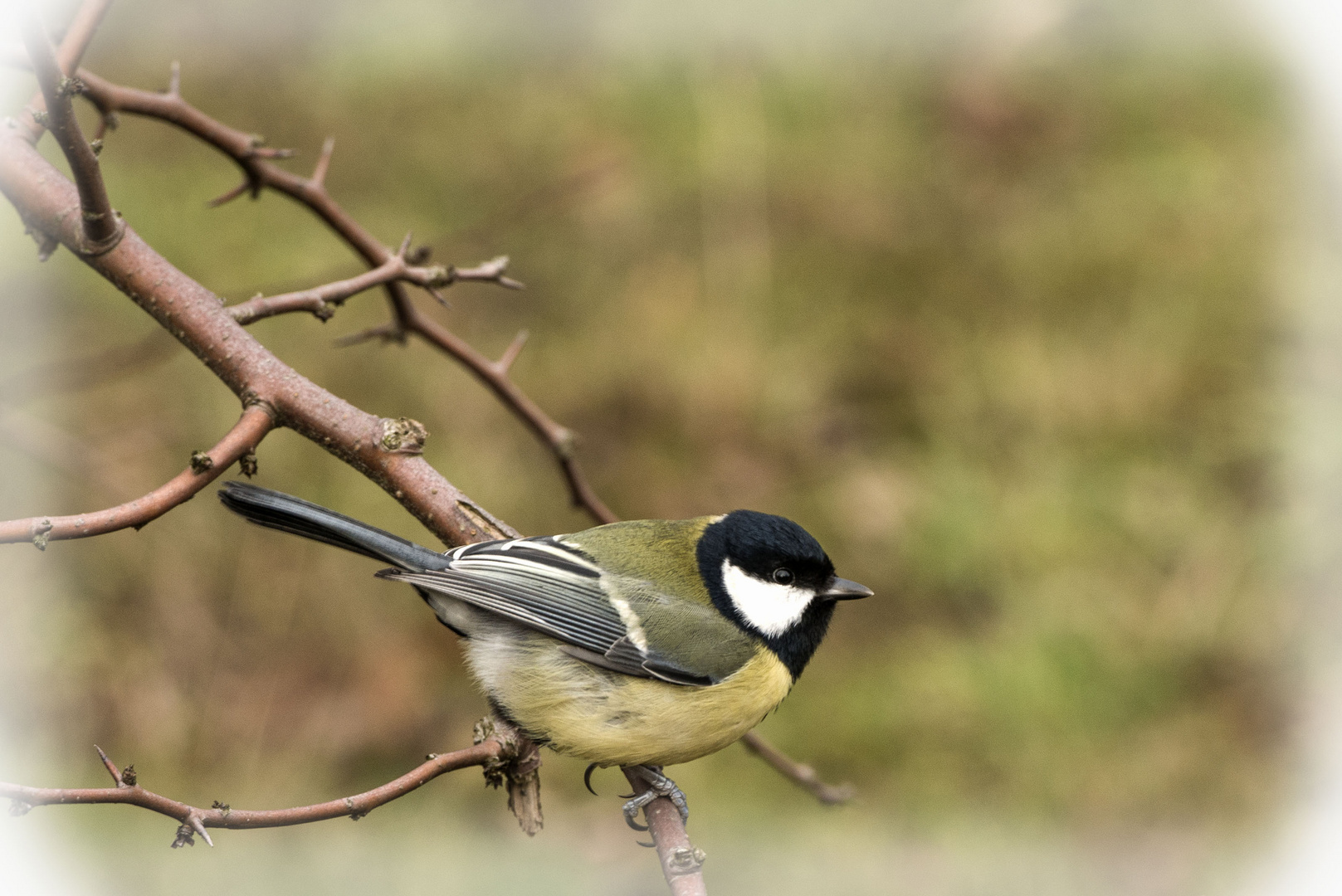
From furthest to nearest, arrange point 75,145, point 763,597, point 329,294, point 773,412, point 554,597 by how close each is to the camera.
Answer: point 773,412 → point 763,597 → point 554,597 → point 329,294 → point 75,145

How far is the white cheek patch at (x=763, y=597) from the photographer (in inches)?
93.9

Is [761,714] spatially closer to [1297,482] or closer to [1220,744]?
[1220,744]

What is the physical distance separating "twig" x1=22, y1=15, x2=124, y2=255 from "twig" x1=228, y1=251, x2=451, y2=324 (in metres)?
0.22

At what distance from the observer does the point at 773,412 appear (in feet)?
15.5

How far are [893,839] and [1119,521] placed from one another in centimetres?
157

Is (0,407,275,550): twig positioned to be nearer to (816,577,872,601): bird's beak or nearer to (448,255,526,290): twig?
(448,255,526,290): twig

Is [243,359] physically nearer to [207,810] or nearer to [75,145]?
[75,145]

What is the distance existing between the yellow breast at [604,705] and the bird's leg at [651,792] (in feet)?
0.09

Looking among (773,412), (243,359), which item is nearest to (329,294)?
(243,359)

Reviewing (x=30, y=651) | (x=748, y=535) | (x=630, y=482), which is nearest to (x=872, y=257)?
(x=630, y=482)

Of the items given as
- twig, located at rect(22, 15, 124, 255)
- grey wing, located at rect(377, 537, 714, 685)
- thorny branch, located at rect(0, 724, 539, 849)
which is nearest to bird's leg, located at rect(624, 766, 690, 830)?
grey wing, located at rect(377, 537, 714, 685)

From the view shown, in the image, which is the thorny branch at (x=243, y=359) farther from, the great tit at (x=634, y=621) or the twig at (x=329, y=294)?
the great tit at (x=634, y=621)

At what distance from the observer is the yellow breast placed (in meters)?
2.12

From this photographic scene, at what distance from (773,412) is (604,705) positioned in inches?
107
